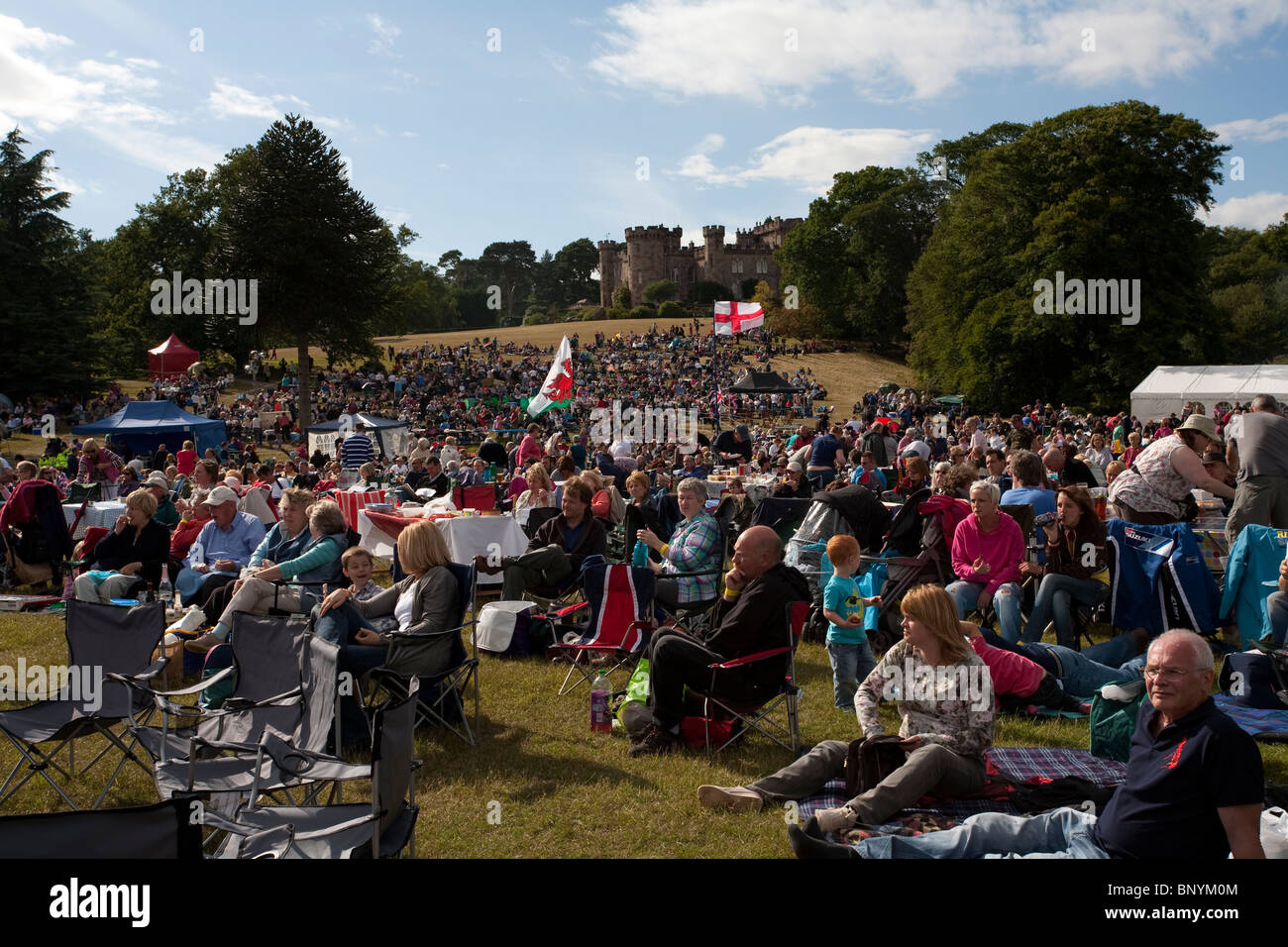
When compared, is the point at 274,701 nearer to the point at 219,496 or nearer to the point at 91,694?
the point at 91,694

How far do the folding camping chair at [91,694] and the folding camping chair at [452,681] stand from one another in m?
1.22

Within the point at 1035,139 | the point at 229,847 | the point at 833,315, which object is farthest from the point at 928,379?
the point at 229,847

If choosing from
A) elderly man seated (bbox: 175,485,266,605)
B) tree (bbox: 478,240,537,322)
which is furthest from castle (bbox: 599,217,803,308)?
elderly man seated (bbox: 175,485,266,605)

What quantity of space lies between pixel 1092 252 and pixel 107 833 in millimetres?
34880

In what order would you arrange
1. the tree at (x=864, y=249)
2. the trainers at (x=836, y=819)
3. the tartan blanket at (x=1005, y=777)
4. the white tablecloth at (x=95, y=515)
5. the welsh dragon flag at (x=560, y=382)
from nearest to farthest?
the trainers at (x=836, y=819) < the tartan blanket at (x=1005, y=777) < the white tablecloth at (x=95, y=515) < the welsh dragon flag at (x=560, y=382) < the tree at (x=864, y=249)

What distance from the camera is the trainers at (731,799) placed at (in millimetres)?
4418

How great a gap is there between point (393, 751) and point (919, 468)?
20.2 feet

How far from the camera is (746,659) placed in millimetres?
5027

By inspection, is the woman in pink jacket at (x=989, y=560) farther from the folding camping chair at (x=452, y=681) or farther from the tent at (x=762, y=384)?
the tent at (x=762, y=384)

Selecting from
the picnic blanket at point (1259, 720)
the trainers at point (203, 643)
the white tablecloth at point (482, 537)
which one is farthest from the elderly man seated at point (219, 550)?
the picnic blanket at point (1259, 720)

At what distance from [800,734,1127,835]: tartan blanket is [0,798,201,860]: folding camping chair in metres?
2.58

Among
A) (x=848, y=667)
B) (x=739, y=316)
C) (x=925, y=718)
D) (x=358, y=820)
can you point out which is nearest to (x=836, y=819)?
(x=925, y=718)

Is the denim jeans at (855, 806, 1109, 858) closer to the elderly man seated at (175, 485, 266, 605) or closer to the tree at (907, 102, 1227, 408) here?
the elderly man seated at (175, 485, 266, 605)
